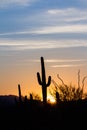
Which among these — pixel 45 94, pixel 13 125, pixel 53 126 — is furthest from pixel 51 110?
pixel 13 125

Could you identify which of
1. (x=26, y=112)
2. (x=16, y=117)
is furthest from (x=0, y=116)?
(x=26, y=112)

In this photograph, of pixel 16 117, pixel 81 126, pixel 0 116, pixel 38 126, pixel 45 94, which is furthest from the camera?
pixel 0 116

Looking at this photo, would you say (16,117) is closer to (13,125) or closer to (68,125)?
(13,125)

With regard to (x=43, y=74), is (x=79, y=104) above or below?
below

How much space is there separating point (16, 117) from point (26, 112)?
167 centimetres

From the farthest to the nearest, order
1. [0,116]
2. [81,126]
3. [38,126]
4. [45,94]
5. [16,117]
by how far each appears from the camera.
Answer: [0,116] → [16,117] → [45,94] → [38,126] → [81,126]

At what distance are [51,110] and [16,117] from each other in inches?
176

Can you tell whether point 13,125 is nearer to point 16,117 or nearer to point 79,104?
point 16,117

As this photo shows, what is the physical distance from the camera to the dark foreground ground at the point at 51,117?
19266 mm

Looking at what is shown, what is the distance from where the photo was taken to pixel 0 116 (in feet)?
88.1

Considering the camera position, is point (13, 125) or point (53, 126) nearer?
point (53, 126)

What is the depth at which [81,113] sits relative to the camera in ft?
64.6

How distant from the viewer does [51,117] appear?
→ 65.3 ft

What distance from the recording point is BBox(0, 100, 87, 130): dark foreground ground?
1927cm
